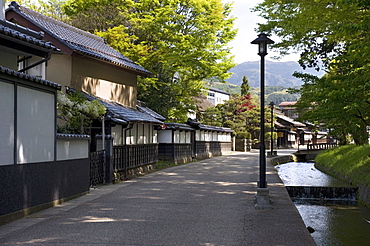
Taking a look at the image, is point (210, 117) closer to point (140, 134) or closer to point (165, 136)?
point (165, 136)

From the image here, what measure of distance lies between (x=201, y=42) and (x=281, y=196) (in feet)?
62.2

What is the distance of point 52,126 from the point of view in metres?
11.5

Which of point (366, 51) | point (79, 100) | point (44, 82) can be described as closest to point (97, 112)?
point (79, 100)

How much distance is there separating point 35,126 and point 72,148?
2282 millimetres

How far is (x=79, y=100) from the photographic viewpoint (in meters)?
16.2

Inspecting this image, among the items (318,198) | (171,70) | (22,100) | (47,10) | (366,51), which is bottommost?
(318,198)

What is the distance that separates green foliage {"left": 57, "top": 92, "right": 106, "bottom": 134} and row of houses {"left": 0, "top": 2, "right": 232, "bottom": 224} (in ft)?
2.50

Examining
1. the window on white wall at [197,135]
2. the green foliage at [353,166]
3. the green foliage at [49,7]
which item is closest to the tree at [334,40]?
the green foliage at [353,166]

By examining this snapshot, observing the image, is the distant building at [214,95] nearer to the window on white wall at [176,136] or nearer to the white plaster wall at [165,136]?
the window on white wall at [176,136]

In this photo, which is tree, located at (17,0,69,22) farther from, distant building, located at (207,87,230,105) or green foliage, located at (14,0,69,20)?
distant building, located at (207,87,230,105)

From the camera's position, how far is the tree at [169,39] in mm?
30375

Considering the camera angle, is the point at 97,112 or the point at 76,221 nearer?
the point at 76,221

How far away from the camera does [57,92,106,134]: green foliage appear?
50.4 ft

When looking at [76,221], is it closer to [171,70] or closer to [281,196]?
[281,196]
